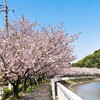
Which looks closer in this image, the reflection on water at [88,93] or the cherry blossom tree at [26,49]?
the cherry blossom tree at [26,49]

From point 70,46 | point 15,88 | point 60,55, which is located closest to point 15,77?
point 15,88

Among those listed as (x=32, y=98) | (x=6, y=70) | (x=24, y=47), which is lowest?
(x=32, y=98)

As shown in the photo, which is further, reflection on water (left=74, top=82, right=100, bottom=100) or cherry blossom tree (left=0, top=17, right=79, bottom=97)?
reflection on water (left=74, top=82, right=100, bottom=100)

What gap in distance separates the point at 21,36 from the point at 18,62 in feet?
8.79

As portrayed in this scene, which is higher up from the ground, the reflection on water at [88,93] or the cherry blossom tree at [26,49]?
the cherry blossom tree at [26,49]

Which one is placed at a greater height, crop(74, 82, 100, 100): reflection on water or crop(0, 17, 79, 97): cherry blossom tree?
crop(0, 17, 79, 97): cherry blossom tree

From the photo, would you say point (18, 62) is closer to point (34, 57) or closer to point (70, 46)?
point (34, 57)

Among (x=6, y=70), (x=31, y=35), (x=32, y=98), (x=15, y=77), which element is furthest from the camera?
(x=31, y=35)

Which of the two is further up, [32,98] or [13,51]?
[13,51]

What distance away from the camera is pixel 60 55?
958 inches

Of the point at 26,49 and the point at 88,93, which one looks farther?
the point at 88,93

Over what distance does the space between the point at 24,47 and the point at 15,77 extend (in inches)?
78.7

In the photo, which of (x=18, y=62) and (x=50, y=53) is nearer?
(x=18, y=62)

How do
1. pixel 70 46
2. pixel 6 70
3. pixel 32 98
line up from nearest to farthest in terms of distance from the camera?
pixel 6 70, pixel 32 98, pixel 70 46
